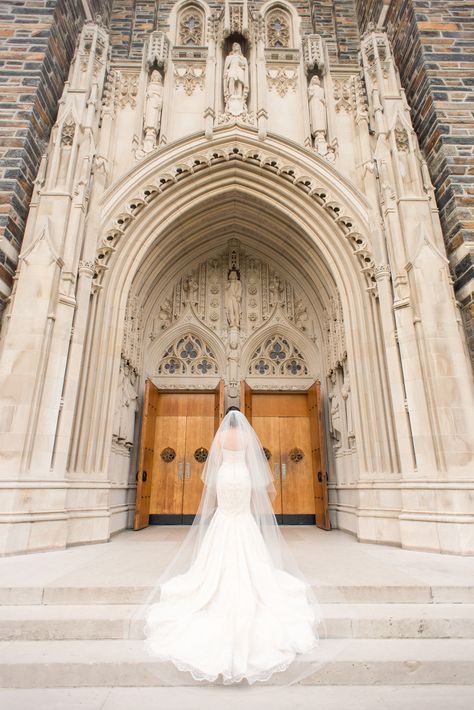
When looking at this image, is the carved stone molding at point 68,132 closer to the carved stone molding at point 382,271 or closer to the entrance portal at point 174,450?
the entrance portal at point 174,450

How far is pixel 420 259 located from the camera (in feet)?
19.5

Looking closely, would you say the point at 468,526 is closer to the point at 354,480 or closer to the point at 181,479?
the point at 354,480

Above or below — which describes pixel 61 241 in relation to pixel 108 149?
below

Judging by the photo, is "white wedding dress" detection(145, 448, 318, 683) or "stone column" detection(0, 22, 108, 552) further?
"stone column" detection(0, 22, 108, 552)

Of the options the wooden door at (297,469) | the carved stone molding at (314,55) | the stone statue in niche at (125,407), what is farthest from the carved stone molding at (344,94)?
the stone statue in niche at (125,407)

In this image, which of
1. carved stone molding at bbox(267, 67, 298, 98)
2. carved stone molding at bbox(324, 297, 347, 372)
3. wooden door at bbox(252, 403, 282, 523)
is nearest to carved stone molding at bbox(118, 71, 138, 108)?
carved stone molding at bbox(267, 67, 298, 98)

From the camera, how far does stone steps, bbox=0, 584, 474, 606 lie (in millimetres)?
3242

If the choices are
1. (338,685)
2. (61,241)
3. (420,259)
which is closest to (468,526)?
(338,685)

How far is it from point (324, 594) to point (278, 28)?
1219 cm

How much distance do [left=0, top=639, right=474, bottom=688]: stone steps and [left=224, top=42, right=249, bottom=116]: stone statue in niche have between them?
880 centimetres

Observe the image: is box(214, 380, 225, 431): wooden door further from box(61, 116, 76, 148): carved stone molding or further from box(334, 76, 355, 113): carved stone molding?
box(334, 76, 355, 113): carved stone molding

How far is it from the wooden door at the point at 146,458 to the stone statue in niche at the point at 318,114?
593cm

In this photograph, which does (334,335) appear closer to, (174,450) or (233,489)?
(174,450)

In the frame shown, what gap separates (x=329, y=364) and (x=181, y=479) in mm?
3911
